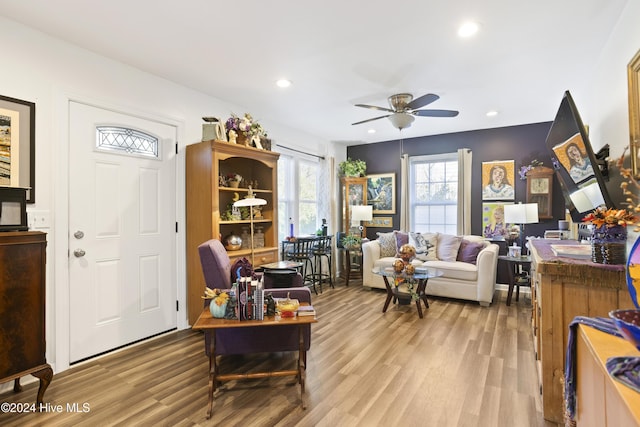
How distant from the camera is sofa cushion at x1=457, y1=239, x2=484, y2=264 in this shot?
459 centimetres

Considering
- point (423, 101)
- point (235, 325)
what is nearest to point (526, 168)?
point (423, 101)

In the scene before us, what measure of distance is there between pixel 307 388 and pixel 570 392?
1545 millimetres

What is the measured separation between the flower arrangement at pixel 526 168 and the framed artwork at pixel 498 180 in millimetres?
112

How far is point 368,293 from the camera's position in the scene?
4.93 m

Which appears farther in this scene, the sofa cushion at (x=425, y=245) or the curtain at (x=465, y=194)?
the curtain at (x=465, y=194)

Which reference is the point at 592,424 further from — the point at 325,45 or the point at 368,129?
the point at 368,129

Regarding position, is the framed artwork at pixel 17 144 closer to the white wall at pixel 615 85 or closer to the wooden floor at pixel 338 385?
the wooden floor at pixel 338 385

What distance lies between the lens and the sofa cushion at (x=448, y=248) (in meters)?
4.74

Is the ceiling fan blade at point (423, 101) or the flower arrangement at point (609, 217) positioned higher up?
the ceiling fan blade at point (423, 101)

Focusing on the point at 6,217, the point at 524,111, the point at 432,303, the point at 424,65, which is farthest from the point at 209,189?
the point at 524,111

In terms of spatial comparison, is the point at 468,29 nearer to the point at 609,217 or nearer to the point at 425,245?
the point at 609,217

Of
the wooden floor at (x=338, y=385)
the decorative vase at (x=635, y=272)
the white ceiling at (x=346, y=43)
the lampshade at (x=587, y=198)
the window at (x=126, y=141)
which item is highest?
the white ceiling at (x=346, y=43)

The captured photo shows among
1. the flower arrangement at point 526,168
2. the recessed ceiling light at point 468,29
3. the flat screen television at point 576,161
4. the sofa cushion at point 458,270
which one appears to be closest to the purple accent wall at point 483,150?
the flower arrangement at point 526,168

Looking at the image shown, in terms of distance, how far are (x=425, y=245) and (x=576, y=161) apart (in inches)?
111
